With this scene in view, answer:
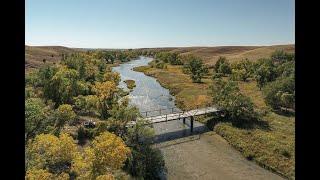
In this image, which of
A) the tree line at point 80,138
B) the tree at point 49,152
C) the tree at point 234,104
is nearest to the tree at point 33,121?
the tree line at point 80,138

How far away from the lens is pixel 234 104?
56312 mm

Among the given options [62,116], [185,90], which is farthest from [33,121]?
[185,90]

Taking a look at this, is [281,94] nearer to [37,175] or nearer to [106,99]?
[106,99]

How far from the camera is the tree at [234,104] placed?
5599 cm

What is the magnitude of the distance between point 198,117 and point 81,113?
19.8 metres

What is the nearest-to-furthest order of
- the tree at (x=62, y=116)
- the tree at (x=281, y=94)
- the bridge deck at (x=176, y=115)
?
the tree at (x=62, y=116), the bridge deck at (x=176, y=115), the tree at (x=281, y=94)

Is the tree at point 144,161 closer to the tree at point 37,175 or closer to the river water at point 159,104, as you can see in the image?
the river water at point 159,104

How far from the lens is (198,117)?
197 feet

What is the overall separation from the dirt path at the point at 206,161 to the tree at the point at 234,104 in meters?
7.69

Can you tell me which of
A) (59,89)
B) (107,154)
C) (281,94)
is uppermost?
(59,89)

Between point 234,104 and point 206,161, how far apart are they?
58.4 ft

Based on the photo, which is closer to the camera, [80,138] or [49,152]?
[49,152]
